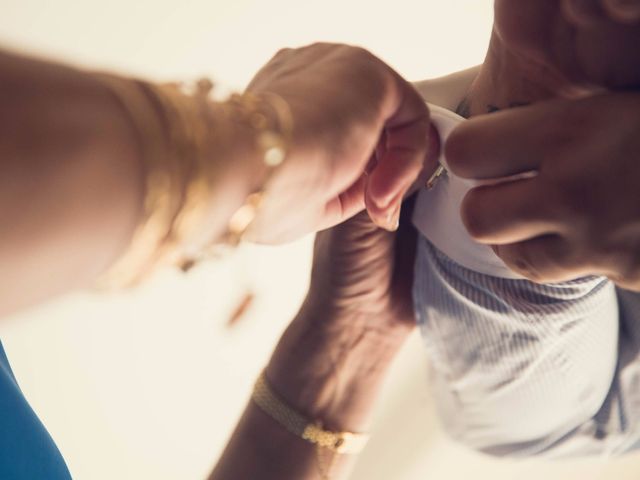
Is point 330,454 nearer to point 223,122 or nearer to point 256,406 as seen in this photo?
point 256,406

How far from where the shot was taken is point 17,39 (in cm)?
67

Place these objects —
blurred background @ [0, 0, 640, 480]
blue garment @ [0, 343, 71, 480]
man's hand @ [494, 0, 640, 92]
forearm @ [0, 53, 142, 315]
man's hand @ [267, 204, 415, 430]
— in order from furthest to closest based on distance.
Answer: blurred background @ [0, 0, 640, 480], man's hand @ [267, 204, 415, 430], blue garment @ [0, 343, 71, 480], man's hand @ [494, 0, 640, 92], forearm @ [0, 53, 142, 315]

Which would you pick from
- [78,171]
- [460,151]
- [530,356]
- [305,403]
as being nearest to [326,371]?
[305,403]

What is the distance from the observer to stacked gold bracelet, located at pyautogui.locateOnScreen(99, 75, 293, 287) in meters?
0.24

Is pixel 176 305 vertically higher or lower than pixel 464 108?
lower

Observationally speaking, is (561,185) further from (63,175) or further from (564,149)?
(63,175)

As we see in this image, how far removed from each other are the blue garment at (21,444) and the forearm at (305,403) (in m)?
0.17

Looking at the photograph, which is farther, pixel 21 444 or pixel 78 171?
pixel 21 444

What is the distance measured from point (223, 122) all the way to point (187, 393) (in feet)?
2.34

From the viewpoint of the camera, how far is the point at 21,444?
0.48m

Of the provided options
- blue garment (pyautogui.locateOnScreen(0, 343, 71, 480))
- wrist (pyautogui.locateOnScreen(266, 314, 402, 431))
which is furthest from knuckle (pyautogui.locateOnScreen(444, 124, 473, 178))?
blue garment (pyautogui.locateOnScreen(0, 343, 71, 480))

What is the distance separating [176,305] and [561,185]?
64cm

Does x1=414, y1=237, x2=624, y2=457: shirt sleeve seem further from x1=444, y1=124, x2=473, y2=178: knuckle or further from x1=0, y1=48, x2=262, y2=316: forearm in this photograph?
x1=0, y1=48, x2=262, y2=316: forearm

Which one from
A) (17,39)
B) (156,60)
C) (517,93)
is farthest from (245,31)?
(517,93)
